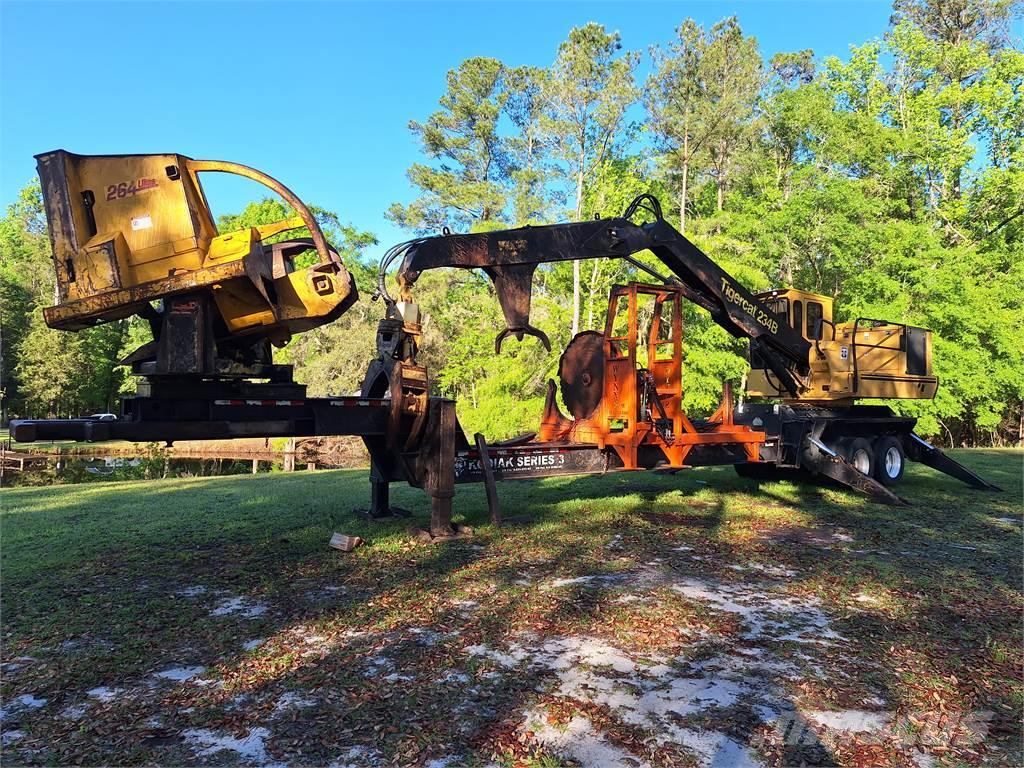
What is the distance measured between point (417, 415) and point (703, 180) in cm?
3299

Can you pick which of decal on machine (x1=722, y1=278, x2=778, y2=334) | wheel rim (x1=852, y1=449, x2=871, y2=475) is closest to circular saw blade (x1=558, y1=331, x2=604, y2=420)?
decal on machine (x1=722, y1=278, x2=778, y2=334)

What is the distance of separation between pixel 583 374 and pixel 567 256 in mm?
2157

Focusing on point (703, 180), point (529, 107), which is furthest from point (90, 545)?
point (703, 180)

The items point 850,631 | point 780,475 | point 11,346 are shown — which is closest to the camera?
point 850,631

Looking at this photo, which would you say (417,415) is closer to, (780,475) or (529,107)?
(780,475)

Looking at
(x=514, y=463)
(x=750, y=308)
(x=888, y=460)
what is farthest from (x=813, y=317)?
(x=514, y=463)

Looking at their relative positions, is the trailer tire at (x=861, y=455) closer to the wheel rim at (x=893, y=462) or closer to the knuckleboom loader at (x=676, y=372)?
the knuckleboom loader at (x=676, y=372)

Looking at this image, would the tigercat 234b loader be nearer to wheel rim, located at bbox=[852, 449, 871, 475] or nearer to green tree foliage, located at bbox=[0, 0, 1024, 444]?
wheel rim, located at bbox=[852, 449, 871, 475]

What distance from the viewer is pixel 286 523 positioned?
27.5 feet

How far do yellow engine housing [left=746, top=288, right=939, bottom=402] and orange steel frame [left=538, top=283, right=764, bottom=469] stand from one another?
2721 millimetres

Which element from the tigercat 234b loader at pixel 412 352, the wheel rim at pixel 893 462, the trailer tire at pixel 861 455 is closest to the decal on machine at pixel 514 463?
the tigercat 234b loader at pixel 412 352

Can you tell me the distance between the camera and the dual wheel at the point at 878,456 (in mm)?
11250

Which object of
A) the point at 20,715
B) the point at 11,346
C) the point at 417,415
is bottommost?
the point at 20,715

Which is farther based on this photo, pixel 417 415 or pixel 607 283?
pixel 607 283
